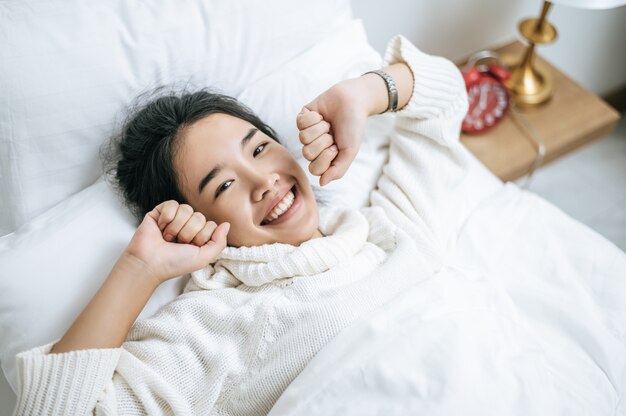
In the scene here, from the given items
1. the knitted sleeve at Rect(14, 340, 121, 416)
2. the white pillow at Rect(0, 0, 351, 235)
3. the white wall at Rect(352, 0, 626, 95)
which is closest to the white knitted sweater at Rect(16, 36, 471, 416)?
the knitted sleeve at Rect(14, 340, 121, 416)

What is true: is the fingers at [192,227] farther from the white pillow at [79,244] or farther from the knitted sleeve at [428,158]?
the knitted sleeve at [428,158]

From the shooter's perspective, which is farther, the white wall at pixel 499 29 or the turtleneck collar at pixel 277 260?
the white wall at pixel 499 29

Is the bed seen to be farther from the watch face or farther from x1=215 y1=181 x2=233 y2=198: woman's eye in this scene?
the watch face

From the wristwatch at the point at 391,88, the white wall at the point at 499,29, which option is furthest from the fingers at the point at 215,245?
the white wall at the point at 499,29

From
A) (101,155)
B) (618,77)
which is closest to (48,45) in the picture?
(101,155)

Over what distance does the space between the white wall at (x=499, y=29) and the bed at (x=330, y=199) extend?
37 cm

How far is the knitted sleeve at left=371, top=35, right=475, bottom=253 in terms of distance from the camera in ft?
3.62

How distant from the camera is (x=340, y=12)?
122 cm

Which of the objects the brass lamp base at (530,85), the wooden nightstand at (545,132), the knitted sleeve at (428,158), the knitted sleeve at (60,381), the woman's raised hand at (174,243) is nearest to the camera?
the knitted sleeve at (60,381)

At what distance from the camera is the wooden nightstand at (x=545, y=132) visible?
1.42m

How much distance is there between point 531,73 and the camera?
156 cm

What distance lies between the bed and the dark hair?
0.09 ft

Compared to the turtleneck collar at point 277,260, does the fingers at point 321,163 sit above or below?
above

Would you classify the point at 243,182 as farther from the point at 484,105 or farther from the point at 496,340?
the point at 484,105
